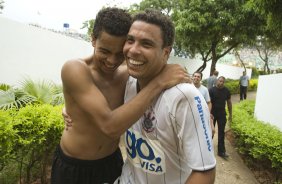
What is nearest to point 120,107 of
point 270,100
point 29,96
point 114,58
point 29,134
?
→ point 114,58

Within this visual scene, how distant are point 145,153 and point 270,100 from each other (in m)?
6.70

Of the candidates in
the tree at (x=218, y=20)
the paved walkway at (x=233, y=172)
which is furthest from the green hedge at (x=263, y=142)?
the tree at (x=218, y=20)

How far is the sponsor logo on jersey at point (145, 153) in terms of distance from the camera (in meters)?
1.97

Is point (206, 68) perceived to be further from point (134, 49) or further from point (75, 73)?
point (134, 49)

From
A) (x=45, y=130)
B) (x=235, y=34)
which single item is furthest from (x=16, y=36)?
(x=235, y=34)

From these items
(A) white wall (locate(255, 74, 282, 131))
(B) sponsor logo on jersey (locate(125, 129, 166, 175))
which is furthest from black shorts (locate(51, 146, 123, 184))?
(A) white wall (locate(255, 74, 282, 131))

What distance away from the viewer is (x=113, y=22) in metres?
2.30

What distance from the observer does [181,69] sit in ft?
6.93

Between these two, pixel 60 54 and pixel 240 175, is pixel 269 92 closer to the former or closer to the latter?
pixel 240 175

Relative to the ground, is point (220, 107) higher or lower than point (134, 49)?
lower

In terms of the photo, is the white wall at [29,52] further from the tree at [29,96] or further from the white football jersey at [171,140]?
the white football jersey at [171,140]

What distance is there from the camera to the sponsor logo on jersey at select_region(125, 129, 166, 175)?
197 centimetres

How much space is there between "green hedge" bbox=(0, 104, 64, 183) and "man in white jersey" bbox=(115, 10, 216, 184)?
69.1 inches

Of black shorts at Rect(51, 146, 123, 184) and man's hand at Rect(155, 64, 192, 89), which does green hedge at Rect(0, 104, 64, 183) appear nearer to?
black shorts at Rect(51, 146, 123, 184)
